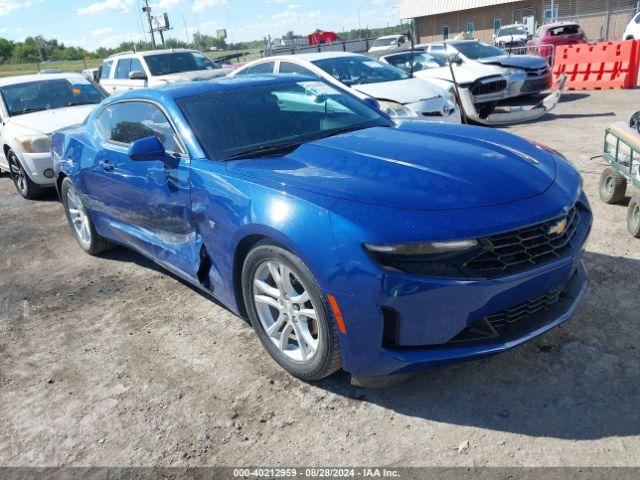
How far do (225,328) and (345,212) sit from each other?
1.62m

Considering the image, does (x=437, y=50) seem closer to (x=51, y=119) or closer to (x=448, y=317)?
(x=51, y=119)

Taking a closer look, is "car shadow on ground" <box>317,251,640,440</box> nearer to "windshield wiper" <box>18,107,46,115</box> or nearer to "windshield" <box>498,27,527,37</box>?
"windshield wiper" <box>18,107,46,115</box>

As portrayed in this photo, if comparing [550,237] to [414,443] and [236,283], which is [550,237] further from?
[236,283]

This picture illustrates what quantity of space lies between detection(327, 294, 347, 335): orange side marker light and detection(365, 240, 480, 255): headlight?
11.8 inches

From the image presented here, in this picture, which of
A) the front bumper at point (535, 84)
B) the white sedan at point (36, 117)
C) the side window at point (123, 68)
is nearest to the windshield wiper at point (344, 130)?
the white sedan at point (36, 117)

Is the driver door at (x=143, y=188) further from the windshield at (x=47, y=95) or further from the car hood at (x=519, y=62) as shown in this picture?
the car hood at (x=519, y=62)

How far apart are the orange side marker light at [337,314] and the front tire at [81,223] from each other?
3.39m

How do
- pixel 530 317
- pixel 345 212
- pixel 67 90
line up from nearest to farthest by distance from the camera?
pixel 345 212 → pixel 530 317 → pixel 67 90

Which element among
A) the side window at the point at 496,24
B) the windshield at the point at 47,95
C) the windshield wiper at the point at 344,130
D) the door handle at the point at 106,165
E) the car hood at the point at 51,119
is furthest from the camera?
the side window at the point at 496,24

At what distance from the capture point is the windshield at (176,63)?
479 inches

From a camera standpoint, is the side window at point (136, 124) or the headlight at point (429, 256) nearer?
the headlight at point (429, 256)

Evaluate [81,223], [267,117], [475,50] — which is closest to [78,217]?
[81,223]

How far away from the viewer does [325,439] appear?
2594mm

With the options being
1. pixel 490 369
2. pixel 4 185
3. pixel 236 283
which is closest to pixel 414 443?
pixel 490 369
